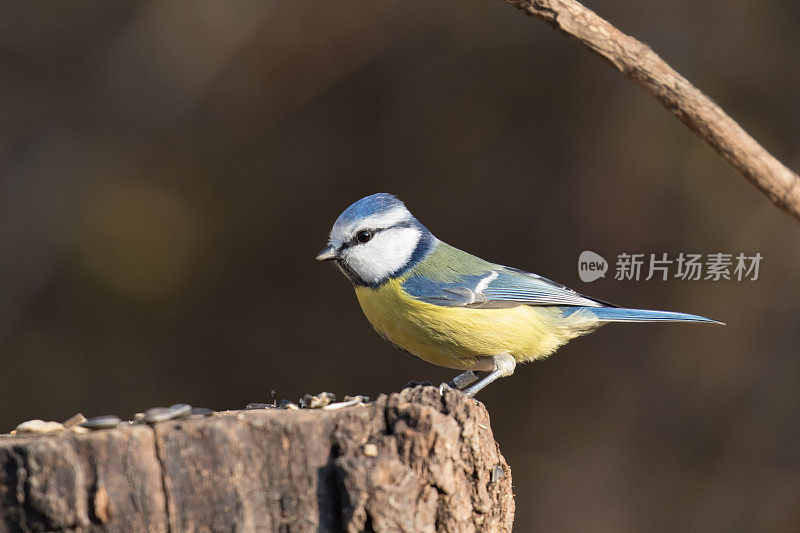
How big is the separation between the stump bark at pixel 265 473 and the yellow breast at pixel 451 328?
2.29ft

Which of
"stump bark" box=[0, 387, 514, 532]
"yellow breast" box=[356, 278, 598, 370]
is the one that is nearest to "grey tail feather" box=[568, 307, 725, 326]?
"yellow breast" box=[356, 278, 598, 370]

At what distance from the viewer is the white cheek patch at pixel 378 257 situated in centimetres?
253

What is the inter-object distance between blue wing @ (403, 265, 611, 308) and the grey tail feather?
3 cm

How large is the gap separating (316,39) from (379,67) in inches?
14.3

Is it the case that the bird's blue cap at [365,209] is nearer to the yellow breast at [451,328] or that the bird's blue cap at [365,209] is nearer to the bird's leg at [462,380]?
the yellow breast at [451,328]

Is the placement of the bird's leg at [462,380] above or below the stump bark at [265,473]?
above

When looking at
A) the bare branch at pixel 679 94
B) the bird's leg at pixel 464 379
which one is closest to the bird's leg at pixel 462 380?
the bird's leg at pixel 464 379

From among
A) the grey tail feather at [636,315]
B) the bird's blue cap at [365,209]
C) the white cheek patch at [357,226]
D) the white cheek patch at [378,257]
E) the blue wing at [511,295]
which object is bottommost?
the grey tail feather at [636,315]

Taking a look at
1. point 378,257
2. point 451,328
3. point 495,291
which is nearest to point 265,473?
point 451,328

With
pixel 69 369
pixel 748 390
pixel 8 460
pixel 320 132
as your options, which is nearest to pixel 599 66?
pixel 320 132

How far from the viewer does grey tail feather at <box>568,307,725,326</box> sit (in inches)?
105

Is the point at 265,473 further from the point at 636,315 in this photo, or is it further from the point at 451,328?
the point at 636,315

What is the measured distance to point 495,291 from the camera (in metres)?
2.58

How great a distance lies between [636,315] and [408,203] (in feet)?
6.10
